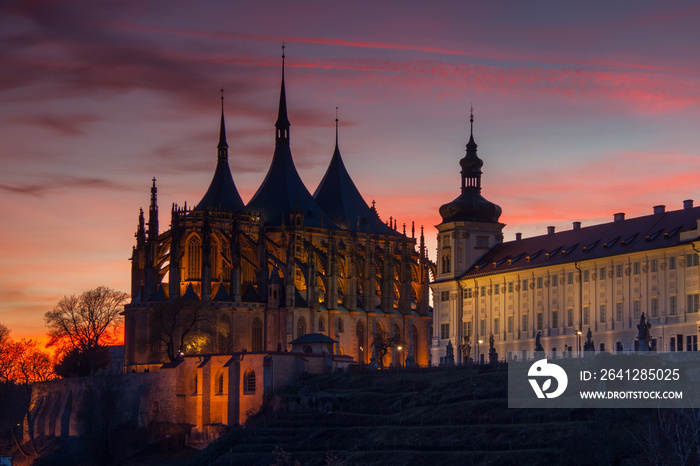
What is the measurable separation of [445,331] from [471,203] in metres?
10.3

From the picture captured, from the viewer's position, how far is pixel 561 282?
10806cm

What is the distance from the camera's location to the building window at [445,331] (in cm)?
12089

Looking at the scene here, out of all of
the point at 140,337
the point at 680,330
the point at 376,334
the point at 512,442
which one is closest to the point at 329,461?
the point at 512,442

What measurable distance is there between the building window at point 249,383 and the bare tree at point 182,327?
1497cm

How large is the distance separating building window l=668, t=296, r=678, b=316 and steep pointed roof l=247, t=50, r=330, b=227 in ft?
162

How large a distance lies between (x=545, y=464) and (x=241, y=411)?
3426cm

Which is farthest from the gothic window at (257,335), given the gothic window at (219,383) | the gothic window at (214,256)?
the gothic window at (219,383)

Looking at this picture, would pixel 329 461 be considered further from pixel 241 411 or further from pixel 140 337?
pixel 140 337

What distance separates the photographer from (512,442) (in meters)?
79.7

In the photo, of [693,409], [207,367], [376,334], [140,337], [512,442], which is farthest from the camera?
[376,334]

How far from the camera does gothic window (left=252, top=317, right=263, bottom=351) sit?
127 meters

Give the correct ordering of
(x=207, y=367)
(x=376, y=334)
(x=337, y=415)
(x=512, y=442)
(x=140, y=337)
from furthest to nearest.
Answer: (x=376, y=334), (x=140, y=337), (x=207, y=367), (x=337, y=415), (x=512, y=442)

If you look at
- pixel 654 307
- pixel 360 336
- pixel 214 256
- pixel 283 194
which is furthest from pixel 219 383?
pixel 283 194

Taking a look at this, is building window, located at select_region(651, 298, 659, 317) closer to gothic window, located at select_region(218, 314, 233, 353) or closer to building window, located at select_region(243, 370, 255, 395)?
building window, located at select_region(243, 370, 255, 395)
